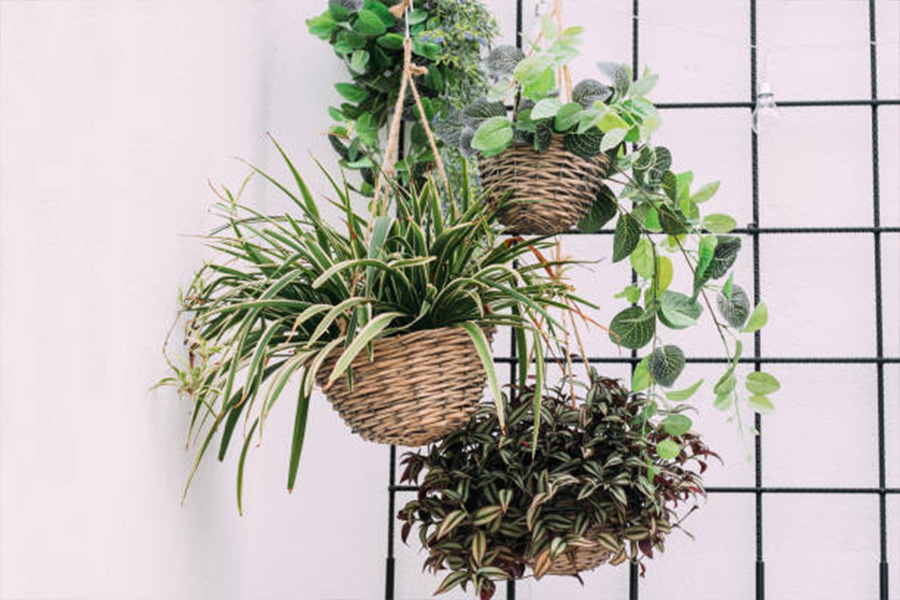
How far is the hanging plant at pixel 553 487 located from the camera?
1408 millimetres

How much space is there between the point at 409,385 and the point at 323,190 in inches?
23.6

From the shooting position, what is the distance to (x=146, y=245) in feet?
4.28

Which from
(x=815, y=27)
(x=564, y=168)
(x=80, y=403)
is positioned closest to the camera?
(x=80, y=403)

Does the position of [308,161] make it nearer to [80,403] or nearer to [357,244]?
[357,244]

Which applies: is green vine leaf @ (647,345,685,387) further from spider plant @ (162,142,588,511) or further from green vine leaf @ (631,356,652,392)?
spider plant @ (162,142,588,511)

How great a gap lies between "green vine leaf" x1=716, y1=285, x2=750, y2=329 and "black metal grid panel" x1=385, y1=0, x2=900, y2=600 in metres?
0.31

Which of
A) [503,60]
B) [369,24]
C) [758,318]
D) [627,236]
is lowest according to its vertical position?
[758,318]

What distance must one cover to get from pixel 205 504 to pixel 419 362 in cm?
39

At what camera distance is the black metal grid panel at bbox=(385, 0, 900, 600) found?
65.5 inches

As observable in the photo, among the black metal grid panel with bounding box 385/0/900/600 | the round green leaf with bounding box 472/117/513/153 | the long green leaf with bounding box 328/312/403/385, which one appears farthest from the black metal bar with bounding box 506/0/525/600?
the long green leaf with bounding box 328/312/403/385

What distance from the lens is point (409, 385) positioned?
1312 millimetres

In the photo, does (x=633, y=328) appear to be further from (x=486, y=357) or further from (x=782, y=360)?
(x=782, y=360)

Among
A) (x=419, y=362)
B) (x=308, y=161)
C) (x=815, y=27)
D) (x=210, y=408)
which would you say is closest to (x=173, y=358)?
(x=210, y=408)

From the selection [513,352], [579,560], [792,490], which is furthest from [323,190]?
[792,490]
